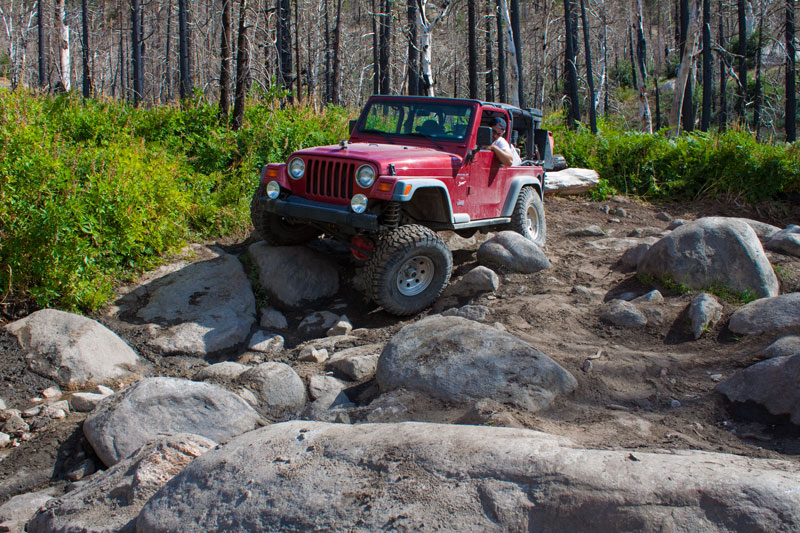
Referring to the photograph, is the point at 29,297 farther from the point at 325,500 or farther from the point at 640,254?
the point at 640,254

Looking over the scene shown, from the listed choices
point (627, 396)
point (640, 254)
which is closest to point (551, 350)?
point (627, 396)

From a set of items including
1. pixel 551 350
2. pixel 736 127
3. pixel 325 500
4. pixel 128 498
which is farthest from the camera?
pixel 736 127

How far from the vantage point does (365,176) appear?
6.02 m

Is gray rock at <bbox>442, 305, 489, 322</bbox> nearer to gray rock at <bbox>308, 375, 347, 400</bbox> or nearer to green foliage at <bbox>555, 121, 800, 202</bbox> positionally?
gray rock at <bbox>308, 375, 347, 400</bbox>

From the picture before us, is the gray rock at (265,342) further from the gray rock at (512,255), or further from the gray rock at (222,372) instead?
the gray rock at (512,255)

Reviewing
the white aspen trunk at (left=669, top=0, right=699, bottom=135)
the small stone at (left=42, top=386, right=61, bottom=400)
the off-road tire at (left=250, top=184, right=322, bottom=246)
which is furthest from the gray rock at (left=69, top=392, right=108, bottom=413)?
the white aspen trunk at (left=669, top=0, right=699, bottom=135)

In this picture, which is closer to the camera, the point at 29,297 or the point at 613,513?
the point at 613,513

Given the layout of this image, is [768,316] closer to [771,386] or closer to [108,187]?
[771,386]

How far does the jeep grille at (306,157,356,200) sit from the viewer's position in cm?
616

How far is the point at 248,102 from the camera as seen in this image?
1172cm

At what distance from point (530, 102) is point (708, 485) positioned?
4584cm

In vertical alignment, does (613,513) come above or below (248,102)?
below

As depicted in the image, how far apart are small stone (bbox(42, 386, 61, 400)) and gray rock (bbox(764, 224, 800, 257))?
25.4ft

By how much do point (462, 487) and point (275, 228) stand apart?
16.8 feet
